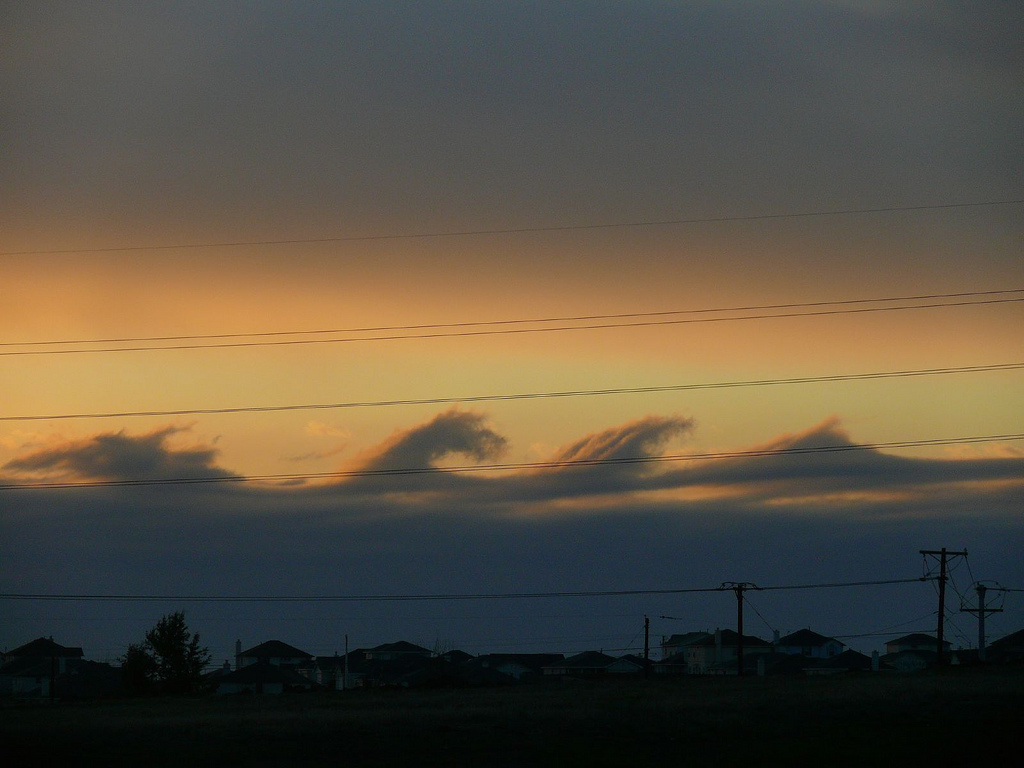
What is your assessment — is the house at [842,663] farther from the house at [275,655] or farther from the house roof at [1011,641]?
the house at [275,655]

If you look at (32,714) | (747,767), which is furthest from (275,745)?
(32,714)

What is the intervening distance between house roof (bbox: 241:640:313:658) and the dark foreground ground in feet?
460

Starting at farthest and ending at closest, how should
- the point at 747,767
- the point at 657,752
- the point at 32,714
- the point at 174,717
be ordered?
the point at 32,714 → the point at 174,717 → the point at 657,752 → the point at 747,767

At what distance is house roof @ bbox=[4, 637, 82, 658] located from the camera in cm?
18438

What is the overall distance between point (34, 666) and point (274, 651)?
39264 mm

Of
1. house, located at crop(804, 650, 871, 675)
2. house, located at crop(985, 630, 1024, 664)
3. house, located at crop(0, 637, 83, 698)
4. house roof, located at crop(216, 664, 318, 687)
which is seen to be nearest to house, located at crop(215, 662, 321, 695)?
house roof, located at crop(216, 664, 318, 687)

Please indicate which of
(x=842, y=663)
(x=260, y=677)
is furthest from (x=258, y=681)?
(x=842, y=663)

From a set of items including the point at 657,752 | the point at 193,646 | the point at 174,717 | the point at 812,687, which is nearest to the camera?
the point at 657,752

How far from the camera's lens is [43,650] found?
614ft

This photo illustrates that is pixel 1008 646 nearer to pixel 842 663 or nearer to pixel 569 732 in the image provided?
pixel 842 663

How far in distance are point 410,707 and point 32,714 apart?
18085mm

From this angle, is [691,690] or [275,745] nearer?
[275,745]

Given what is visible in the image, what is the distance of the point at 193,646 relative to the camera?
121 meters

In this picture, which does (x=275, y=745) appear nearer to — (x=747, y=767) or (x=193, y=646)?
(x=747, y=767)
